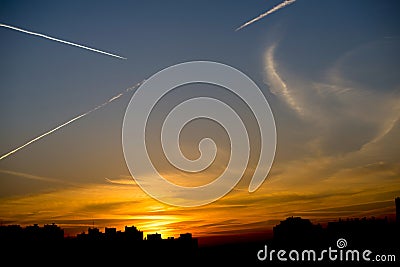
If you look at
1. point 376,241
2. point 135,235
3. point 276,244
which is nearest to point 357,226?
point 376,241

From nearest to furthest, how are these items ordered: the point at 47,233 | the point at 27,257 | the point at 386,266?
1. the point at 386,266
2. the point at 27,257
3. the point at 47,233

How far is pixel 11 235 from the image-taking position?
61.0 metres

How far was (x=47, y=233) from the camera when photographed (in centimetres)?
6588

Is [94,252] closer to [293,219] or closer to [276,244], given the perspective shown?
[276,244]

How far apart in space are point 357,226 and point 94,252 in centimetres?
3671

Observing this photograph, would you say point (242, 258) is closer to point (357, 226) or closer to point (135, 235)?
point (357, 226)

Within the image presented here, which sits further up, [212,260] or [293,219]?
[293,219]

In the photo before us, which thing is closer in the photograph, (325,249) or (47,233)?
(325,249)

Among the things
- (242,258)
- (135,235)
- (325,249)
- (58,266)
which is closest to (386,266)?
(325,249)

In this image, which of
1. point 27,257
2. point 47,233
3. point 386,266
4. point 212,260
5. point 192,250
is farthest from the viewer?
point 192,250

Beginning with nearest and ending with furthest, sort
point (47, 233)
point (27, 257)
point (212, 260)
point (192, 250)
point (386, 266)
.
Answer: point (386, 266) → point (27, 257) → point (212, 260) → point (47, 233) → point (192, 250)

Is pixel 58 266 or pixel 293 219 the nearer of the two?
pixel 58 266

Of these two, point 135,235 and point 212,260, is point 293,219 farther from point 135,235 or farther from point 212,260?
point 135,235

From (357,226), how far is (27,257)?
43.4 m
